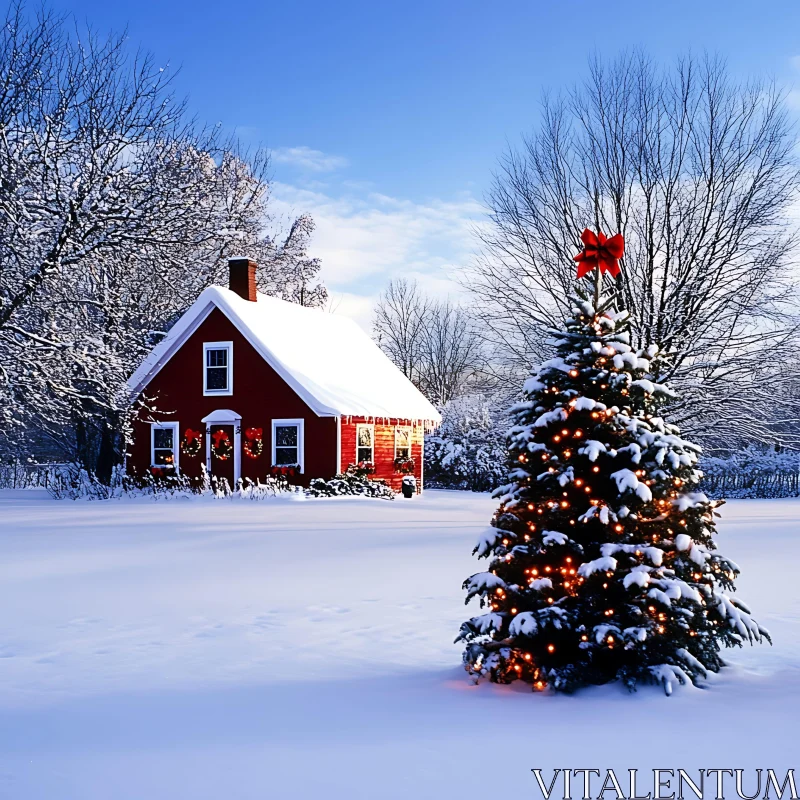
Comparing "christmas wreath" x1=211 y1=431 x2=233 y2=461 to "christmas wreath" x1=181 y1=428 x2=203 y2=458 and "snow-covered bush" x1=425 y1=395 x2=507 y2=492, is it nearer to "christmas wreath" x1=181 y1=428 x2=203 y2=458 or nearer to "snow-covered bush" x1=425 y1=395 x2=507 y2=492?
"christmas wreath" x1=181 y1=428 x2=203 y2=458

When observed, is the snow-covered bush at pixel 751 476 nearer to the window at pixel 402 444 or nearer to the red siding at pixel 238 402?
the window at pixel 402 444

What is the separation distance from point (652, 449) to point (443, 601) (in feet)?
13.2

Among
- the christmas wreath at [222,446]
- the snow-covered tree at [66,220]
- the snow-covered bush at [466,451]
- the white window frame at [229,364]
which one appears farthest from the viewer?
the snow-covered bush at [466,451]

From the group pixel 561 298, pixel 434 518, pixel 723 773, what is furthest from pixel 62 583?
Answer: pixel 561 298

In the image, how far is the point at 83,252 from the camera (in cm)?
2058

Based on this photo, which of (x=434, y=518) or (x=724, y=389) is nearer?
(x=434, y=518)

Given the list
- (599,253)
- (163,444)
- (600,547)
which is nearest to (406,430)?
(163,444)

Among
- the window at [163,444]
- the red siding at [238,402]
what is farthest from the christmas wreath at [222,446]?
the window at [163,444]

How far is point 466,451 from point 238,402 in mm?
12614

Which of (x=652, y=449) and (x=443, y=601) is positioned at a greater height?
(x=652, y=449)

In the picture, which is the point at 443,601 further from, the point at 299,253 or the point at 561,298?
the point at 299,253

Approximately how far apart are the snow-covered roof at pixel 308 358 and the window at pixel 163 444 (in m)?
1.48

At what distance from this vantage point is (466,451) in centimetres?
3878

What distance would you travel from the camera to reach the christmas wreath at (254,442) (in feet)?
94.3
